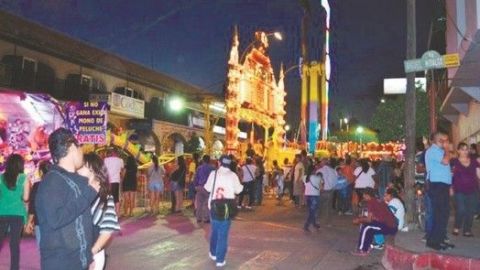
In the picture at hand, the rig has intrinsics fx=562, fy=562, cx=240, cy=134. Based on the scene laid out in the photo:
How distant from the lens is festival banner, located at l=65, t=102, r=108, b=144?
14.0m

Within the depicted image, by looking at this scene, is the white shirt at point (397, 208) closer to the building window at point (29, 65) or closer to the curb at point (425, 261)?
the curb at point (425, 261)

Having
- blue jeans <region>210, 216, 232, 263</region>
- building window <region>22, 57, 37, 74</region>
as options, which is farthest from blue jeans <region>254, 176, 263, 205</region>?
blue jeans <region>210, 216, 232, 263</region>

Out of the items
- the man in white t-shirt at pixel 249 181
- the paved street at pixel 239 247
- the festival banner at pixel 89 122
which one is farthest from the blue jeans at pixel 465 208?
the man in white t-shirt at pixel 249 181

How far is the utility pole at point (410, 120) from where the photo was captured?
38.0ft

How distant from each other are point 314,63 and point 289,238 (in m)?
41.3

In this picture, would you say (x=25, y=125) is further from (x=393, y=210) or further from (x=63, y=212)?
(x=63, y=212)

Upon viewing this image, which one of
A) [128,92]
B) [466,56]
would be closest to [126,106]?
[128,92]

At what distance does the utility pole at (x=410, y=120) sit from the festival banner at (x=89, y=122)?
7.43m

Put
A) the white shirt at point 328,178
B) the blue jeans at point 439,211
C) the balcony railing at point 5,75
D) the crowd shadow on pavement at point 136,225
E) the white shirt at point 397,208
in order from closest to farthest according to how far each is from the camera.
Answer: the blue jeans at point 439,211, the white shirt at point 397,208, the crowd shadow on pavement at point 136,225, the white shirt at point 328,178, the balcony railing at point 5,75

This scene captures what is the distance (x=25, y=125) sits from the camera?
38.1ft

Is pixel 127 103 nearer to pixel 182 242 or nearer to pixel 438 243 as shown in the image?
pixel 182 242

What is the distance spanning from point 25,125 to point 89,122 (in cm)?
260

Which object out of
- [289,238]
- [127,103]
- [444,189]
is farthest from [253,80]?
[444,189]

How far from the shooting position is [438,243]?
341 inches
